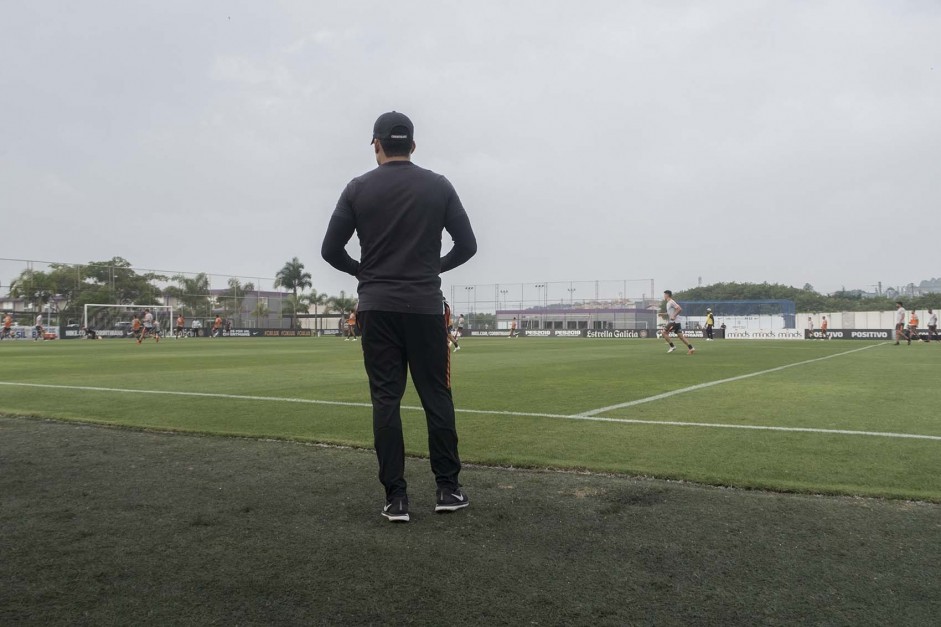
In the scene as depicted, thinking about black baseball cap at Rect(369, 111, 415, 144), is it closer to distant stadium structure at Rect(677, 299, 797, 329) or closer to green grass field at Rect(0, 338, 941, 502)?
green grass field at Rect(0, 338, 941, 502)

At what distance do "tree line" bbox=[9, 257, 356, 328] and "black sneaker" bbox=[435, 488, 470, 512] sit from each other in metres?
53.3

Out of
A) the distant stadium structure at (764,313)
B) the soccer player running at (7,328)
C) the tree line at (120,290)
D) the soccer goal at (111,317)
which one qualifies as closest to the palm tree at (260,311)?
the tree line at (120,290)

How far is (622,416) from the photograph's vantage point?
6391 mm

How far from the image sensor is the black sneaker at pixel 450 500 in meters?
3.25

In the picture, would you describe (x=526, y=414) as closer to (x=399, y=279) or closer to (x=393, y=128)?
(x=399, y=279)

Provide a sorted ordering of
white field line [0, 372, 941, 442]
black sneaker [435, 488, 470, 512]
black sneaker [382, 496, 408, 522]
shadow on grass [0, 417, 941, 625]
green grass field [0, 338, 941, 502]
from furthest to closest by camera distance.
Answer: white field line [0, 372, 941, 442] < green grass field [0, 338, 941, 502] < black sneaker [435, 488, 470, 512] < black sneaker [382, 496, 408, 522] < shadow on grass [0, 417, 941, 625]

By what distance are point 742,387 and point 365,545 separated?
26.1 feet

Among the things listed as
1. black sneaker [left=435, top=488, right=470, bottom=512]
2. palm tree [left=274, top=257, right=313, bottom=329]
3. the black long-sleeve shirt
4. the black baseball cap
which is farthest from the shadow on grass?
palm tree [left=274, top=257, right=313, bottom=329]

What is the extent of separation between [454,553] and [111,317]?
56.2 metres

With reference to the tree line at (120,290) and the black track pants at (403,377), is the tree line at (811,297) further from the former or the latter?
the black track pants at (403,377)

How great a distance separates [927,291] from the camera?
62406 millimetres

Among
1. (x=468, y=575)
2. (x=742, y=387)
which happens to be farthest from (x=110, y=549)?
(x=742, y=387)

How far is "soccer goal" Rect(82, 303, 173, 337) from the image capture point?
50125mm

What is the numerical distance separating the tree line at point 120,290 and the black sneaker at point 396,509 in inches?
2099
